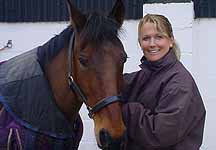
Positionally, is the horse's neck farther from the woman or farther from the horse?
the woman

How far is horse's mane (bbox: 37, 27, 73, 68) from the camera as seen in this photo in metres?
3.11

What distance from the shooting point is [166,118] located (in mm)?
2785

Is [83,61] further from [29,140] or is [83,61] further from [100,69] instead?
[29,140]

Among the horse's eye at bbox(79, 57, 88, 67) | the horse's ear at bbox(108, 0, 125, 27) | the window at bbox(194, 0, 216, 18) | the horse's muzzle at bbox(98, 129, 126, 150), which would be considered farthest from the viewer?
the window at bbox(194, 0, 216, 18)

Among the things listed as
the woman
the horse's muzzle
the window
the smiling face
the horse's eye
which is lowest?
the horse's muzzle

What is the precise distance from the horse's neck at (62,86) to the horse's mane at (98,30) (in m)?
0.25

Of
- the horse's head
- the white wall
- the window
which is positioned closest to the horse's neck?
the horse's head

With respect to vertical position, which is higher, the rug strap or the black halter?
the black halter

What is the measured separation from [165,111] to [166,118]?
48mm

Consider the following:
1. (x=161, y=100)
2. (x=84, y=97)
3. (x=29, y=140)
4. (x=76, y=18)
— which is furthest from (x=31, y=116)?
(x=161, y=100)

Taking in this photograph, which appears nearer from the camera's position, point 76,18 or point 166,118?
point 166,118

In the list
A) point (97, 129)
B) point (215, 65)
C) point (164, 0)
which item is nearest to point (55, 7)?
point (164, 0)

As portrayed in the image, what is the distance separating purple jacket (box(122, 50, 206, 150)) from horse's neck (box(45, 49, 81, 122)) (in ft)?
1.04

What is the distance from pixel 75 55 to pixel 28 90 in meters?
0.36
